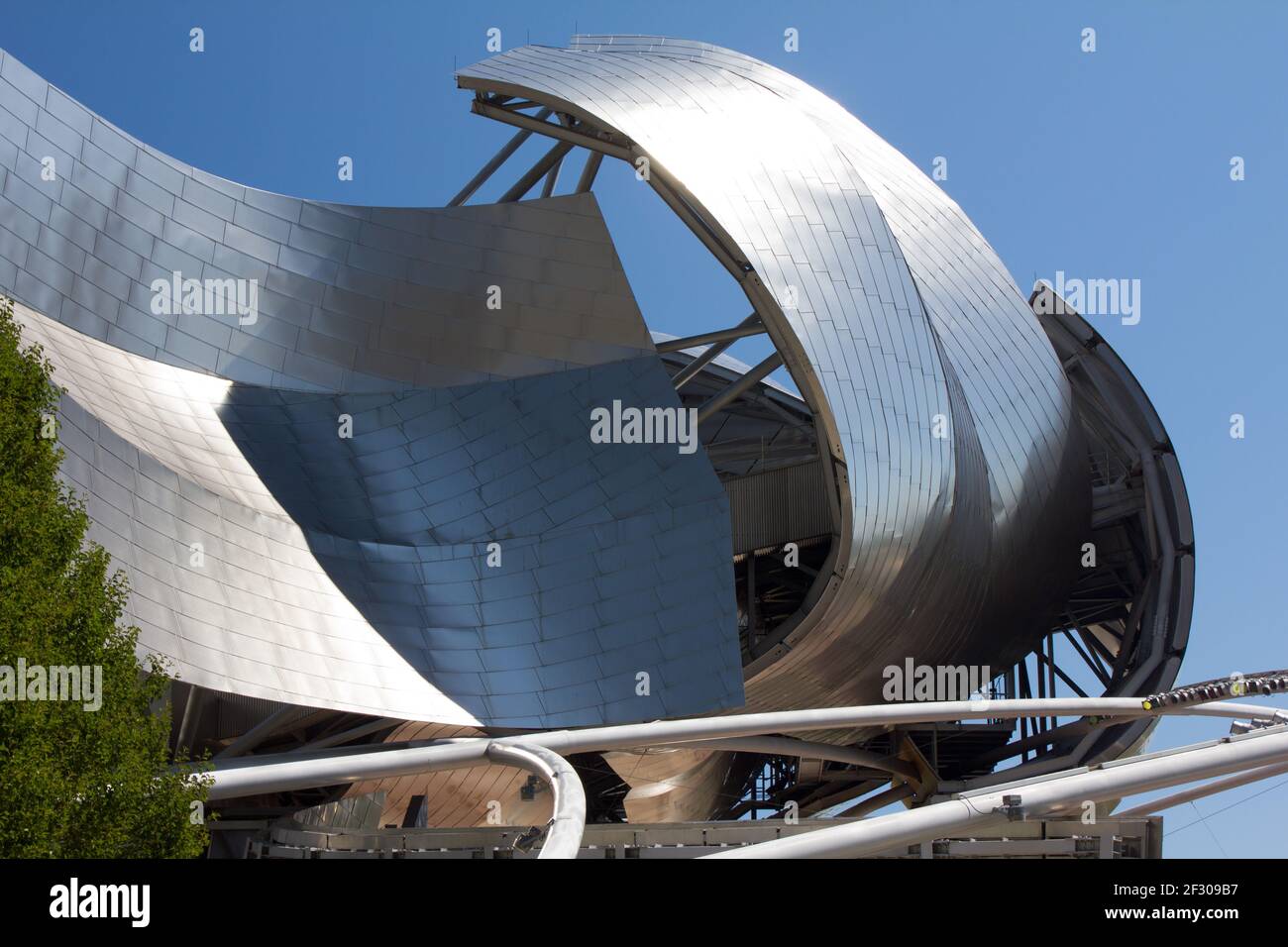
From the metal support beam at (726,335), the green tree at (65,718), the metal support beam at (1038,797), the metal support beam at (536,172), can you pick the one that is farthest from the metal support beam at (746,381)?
the green tree at (65,718)

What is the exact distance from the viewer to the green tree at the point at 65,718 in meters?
11.5

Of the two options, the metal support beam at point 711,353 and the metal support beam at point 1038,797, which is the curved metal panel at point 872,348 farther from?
the metal support beam at point 1038,797

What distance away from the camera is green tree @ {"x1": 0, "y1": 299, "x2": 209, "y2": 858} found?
1145cm

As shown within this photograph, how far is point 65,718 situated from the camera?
12.1 metres

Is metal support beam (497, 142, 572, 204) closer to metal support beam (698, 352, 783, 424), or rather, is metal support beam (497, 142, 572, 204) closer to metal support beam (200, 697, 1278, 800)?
metal support beam (698, 352, 783, 424)

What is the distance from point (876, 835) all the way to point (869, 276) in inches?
703

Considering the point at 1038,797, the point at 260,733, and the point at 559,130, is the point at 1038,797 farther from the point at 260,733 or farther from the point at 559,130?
the point at 559,130

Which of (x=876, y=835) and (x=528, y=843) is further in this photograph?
(x=528, y=843)

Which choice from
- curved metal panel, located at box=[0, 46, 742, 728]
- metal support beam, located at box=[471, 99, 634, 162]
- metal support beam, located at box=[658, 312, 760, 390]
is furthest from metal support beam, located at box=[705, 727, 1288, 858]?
metal support beam, located at box=[471, 99, 634, 162]

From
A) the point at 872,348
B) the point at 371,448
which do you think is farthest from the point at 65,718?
the point at 872,348

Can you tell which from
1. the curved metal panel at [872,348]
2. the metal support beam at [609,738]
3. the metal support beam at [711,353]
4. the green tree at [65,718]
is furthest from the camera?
the metal support beam at [711,353]
